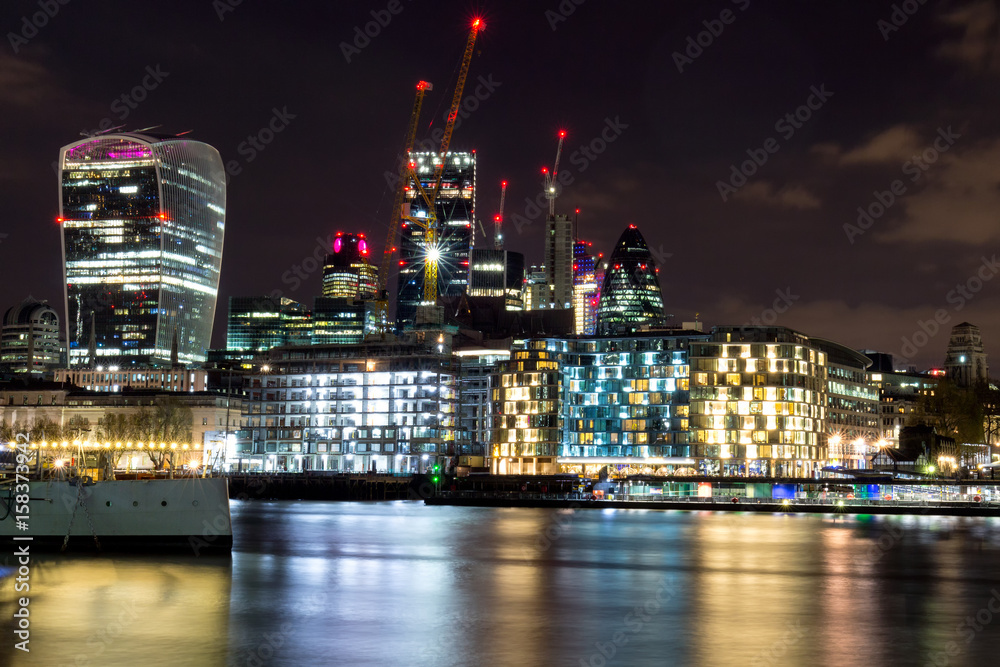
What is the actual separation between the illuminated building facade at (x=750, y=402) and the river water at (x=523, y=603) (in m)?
96.5

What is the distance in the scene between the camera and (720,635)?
153 ft

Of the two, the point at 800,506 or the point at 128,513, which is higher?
the point at 128,513

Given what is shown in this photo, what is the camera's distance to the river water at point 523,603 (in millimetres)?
42250

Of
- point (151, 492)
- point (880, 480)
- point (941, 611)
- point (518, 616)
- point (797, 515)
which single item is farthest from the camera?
point (880, 480)

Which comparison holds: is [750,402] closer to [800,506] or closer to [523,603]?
[800,506]

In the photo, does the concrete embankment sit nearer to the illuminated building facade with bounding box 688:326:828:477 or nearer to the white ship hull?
the illuminated building facade with bounding box 688:326:828:477

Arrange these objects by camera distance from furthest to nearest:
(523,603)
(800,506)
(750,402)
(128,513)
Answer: (750,402) → (800,506) → (128,513) → (523,603)

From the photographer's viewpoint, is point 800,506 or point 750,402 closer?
point 800,506

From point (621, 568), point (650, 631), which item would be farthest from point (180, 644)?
point (621, 568)

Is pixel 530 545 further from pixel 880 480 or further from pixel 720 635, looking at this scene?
pixel 880 480

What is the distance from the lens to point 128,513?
73.2 metres

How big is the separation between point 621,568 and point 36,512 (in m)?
39.9

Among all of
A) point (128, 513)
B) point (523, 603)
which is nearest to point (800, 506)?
point (128, 513)

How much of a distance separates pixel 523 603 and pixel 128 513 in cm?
3147
